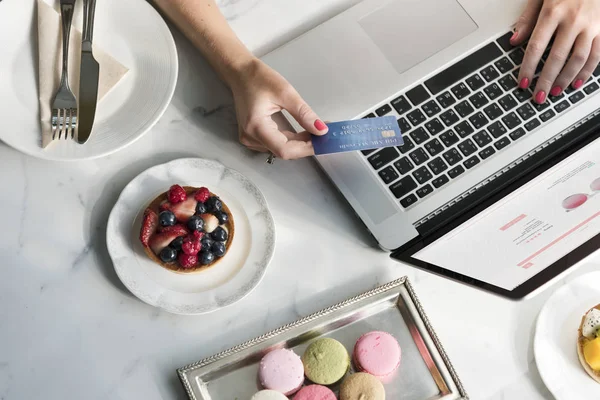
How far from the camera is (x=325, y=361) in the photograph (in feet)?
3.00

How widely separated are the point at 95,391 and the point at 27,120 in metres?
0.42

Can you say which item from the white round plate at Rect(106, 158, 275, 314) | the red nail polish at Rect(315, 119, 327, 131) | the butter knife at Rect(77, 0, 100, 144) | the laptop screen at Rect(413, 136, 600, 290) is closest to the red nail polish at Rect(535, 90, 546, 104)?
the laptop screen at Rect(413, 136, 600, 290)

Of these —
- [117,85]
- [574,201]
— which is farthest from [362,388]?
[117,85]

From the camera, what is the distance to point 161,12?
3.43 ft

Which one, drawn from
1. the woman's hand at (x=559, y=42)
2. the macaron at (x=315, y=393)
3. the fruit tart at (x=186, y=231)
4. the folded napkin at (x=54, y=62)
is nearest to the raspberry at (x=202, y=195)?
the fruit tart at (x=186, y=231)

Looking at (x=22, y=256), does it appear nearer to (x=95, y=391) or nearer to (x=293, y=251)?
(x=95, y=391)

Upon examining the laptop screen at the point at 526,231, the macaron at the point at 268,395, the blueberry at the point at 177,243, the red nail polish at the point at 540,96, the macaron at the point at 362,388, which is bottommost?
the macaron at the point at 362,388

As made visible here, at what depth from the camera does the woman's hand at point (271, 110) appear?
931 mm

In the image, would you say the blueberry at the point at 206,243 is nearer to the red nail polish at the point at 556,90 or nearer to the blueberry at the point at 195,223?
the blueberry at the point at 195,223

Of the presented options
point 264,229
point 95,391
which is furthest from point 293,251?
point 95,391

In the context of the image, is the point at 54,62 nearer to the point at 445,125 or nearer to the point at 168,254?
the point at 168,254

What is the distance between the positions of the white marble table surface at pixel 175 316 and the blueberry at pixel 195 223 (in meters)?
0.15

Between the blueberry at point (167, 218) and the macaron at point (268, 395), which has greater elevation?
the blueberry at point (167, 218)

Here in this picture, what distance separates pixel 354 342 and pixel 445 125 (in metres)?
0.39
